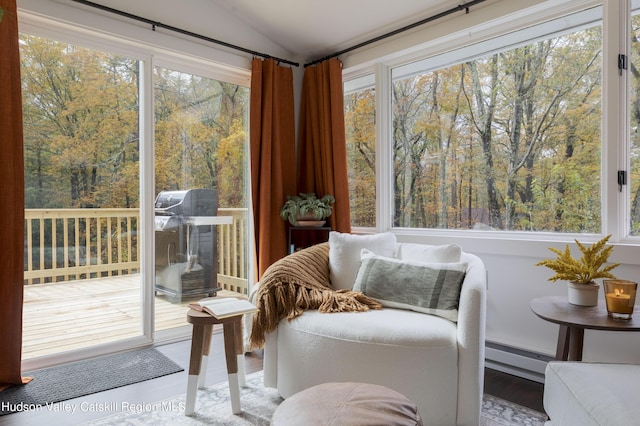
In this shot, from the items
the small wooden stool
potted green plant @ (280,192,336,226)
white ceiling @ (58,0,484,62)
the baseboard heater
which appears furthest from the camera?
potted green plant @ (280,192,336,226)

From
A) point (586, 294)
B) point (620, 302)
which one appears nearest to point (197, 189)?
point (586, 294)

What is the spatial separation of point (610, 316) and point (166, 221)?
108 inches

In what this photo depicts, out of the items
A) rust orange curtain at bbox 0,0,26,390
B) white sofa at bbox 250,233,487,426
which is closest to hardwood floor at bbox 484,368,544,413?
white sofa at bbox 250,233,487,426

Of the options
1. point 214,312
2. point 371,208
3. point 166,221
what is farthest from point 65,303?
point 371,208

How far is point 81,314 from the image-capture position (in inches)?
107

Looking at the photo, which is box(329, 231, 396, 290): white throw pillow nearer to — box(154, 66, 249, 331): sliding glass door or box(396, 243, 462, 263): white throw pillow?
box(396, 243, 462, 263): white throw pillow

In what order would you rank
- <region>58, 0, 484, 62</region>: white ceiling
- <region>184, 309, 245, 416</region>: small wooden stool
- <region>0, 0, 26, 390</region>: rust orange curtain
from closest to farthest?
<region>184, 309, 245, 416</region>: small wooden stool, <region>0, 0, 26, 390</region>: rust orange curtain, <region>58, 0, 484, 62</region>: white ceiling

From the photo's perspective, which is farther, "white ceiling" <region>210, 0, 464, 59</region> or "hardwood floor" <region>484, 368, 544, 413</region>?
"white ceiling" <region>210, 0, 464, 59</region>

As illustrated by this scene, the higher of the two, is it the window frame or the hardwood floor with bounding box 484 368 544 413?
the window frame

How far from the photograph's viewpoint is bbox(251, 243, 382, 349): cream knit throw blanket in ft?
6.91

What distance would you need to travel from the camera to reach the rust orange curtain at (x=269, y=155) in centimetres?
340

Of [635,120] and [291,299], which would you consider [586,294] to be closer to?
[635,120]

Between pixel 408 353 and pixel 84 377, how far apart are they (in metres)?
1.88

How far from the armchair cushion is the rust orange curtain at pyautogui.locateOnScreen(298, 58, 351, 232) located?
42.4 inches
